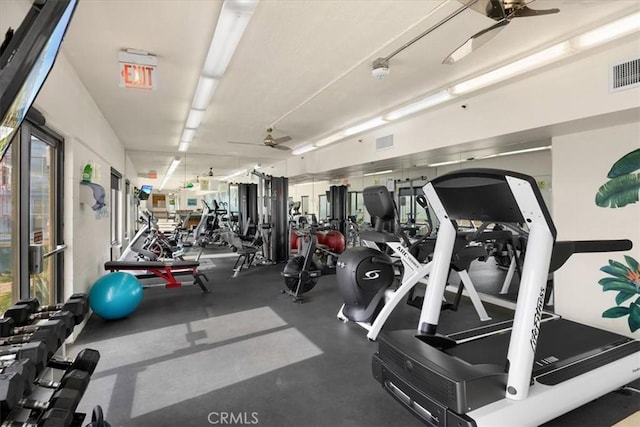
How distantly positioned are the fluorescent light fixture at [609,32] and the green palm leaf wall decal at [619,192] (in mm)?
1354

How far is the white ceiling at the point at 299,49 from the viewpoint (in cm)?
254

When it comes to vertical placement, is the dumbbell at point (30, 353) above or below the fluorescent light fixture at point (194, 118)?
below

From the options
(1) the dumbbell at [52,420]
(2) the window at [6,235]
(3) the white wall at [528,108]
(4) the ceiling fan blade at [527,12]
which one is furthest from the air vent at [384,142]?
(1) the dumbbell at [52,420]

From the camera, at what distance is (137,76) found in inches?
126

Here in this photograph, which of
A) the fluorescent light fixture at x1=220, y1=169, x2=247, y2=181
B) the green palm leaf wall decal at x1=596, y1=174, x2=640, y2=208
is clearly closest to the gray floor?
the green palm leaf wall decal at x1=596, y1=174, x2=640, y2=208

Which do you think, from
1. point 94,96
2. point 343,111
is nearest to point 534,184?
point 343,111

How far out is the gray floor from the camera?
7.12 ft

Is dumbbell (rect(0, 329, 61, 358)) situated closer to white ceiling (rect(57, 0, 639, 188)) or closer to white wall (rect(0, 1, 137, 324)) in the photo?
white wall (rect(0, 1, 137, 324))

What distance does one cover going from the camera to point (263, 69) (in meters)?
3.68

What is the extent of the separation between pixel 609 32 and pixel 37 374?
4092mm

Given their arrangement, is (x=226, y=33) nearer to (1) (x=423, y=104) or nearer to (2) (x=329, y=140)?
(1) (x=423, y=104)

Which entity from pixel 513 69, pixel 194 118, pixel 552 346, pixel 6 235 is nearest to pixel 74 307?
pixel 6 235

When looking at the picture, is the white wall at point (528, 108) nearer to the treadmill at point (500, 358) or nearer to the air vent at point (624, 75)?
the air vent at point (624, 75)

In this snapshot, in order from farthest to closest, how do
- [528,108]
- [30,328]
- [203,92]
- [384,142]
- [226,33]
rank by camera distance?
[384,142] < [203,92] < [528,108] < [226,33] < [30,328]
